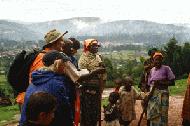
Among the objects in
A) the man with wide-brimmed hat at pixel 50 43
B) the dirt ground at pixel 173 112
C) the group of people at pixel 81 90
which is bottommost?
the dirt ground at pixel 173 112

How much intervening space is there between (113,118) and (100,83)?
715 mm

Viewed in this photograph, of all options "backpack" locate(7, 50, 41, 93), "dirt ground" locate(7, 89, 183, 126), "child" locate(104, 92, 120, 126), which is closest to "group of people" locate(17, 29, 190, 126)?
"child" locate(104, 92, 120, 126)

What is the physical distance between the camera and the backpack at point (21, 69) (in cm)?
571

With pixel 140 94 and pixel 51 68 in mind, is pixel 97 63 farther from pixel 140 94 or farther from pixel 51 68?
pixel 51 68

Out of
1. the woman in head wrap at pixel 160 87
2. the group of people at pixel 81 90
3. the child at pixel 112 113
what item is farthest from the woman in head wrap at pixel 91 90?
the woman in head wrap at pixel 160 87

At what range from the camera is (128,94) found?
334 inches

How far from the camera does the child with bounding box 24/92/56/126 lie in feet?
11.4

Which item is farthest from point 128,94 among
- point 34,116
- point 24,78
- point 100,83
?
point 34,116

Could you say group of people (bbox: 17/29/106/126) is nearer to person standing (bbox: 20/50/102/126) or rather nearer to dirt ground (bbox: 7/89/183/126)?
person standing (bbox: 20/50/102/126)

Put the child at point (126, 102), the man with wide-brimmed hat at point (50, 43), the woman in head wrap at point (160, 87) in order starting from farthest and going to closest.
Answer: the child at point (126, 102)
the woman in head wrap at point (160, 87)
the man with wide-brimmed hat at point (50, 43)

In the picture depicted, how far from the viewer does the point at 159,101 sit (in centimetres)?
831

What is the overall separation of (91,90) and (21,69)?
2.33 metres

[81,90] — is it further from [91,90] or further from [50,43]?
[50,43]

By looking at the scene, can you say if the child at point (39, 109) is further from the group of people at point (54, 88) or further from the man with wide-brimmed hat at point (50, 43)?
the man with wide-brimmed hat at point (50, 43)
